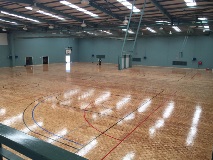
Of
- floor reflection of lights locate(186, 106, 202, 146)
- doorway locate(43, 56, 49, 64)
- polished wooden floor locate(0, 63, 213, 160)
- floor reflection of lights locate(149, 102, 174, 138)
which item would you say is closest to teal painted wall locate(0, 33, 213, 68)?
doorway locate(43, 56, 49, 64)

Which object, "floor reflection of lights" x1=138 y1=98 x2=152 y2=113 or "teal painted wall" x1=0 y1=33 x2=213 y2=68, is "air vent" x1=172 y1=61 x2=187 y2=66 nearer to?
"teal painted wall" x1=0 y1=33 x2=213 y2=68

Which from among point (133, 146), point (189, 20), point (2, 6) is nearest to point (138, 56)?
point (189, 20)

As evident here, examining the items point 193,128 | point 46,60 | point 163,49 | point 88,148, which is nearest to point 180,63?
point 163,49

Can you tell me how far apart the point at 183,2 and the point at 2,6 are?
46.2 ft

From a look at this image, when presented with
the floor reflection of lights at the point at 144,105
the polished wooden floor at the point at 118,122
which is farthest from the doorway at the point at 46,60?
the floor reflection of lights at the point at 144,105

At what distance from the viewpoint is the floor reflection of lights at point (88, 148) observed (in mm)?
5158

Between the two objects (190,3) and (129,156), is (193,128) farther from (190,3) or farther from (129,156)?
(190,3)

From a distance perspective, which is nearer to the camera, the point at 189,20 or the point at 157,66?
the point at 189,20

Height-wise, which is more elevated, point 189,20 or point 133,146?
point 189,20

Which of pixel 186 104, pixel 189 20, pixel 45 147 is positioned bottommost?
pixel 186 104

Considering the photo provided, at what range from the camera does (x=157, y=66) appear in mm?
33406

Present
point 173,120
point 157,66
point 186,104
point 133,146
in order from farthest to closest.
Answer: point 157,66 < point 186,104 < point 173,120 < point 133,146

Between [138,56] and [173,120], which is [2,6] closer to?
[173,120]

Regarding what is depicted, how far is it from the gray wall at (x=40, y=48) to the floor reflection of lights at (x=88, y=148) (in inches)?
1065
